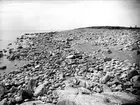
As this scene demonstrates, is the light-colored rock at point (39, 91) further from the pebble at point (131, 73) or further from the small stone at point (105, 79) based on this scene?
the pebble at point (131, 73)

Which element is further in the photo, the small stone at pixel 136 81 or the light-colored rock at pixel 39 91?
the light-colored rock at pixel 39 91

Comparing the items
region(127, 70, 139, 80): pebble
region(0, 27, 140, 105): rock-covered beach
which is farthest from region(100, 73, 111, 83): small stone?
region(127, 70, 139, 80): pebble

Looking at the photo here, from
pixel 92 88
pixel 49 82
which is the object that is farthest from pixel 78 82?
pixel 49 82

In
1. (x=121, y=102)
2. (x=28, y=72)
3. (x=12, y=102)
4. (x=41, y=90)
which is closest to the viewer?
(x=121, y=102)

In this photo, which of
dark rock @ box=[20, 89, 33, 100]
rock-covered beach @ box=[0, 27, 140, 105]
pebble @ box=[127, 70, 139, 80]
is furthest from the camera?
pebble @ box=[127, 70, 139, 80]

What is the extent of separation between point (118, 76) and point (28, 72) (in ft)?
14.5

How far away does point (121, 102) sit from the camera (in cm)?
345

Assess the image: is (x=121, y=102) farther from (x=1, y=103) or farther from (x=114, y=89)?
(x=1, y=103)

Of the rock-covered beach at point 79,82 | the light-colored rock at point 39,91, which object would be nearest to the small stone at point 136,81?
the rock-covered beach at point 79,82

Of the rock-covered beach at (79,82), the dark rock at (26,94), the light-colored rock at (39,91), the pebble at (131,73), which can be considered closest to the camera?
the rock-covered beach at (79,82)

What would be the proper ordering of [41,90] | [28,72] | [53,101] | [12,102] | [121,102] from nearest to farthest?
[121,102] < [53,101] < [12,102] < [41,90] < [28,72]

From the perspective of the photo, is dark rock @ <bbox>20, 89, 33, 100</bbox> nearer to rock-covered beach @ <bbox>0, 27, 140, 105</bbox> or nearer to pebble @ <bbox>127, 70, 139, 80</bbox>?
rock-covered beach @ <bbox>0, 27, 140, 105</bbox>

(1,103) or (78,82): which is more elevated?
(78,82)

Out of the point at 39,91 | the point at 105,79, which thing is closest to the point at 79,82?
the point at 105,79
